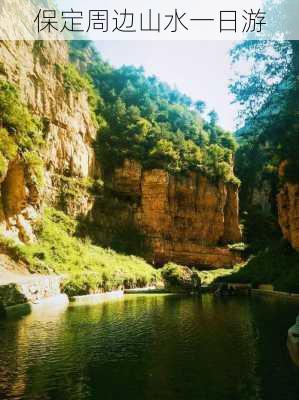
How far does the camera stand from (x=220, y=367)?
9961 millimetres

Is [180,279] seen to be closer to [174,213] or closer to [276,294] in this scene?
[174,213]

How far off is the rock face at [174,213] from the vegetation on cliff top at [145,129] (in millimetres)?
1772

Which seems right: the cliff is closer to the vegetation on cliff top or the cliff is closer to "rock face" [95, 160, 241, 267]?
"rock face" [95, 160, 241, 267]

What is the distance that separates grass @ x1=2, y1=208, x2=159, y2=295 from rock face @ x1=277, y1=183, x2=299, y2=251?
13.7m

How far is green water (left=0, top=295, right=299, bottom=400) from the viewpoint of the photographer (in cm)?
845

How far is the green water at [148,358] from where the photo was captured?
845 cm

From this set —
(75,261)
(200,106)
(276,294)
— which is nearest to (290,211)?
(276,294)

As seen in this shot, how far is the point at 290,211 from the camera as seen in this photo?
3478 centimetres

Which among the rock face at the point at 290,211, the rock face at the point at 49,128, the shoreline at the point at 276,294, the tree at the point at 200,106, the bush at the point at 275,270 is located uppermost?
the tree at the point at 200,106

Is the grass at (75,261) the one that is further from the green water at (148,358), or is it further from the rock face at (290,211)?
the rock face at (290,211)

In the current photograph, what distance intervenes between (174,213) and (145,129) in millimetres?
12590

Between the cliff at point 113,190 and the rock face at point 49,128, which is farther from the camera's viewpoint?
the cliff at point 113,190

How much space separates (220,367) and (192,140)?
53.2 m

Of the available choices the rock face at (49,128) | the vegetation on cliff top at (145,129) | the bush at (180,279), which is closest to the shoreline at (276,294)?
the bush at (180,279)
